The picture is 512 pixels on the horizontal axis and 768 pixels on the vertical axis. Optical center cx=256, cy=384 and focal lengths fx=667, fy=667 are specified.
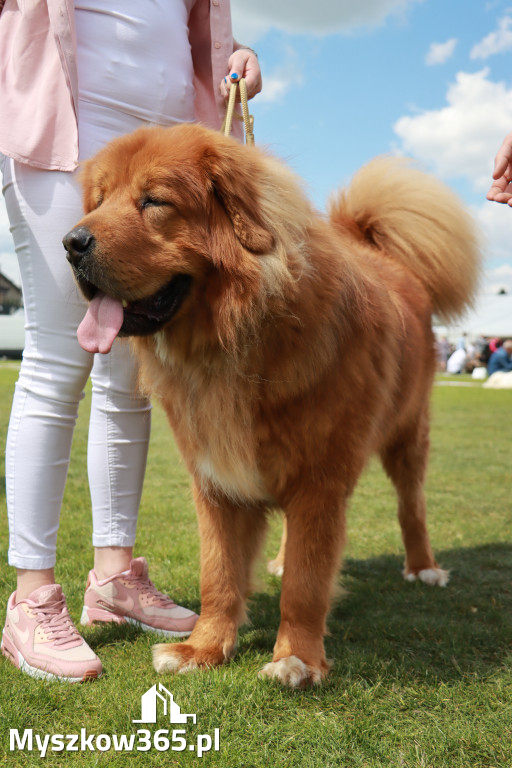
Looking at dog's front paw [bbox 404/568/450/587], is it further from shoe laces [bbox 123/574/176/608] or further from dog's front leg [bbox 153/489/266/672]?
shoe laces [bbox 123/574/176/608]

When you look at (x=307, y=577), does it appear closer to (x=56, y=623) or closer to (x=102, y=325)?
(x=56, y=623)

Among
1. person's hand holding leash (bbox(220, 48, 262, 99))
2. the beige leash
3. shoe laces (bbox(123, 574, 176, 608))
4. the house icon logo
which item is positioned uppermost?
person's hand holding leash (bbox(220, 48, 262, 99))

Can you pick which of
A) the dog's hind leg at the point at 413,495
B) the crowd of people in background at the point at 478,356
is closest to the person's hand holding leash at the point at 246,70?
the dog's hind leg at the point at 413,495

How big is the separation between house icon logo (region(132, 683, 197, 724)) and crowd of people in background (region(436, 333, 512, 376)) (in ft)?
70.0

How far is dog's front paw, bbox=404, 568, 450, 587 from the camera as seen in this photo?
10.8ft

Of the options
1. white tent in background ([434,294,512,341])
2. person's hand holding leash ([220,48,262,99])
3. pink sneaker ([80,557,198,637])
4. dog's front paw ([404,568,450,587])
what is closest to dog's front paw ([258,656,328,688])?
pink sneaker ([80,557,198,637])

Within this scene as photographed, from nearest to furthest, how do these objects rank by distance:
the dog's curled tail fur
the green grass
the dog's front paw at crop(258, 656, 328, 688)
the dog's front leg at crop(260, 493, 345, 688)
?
the green grass, the dog's front paw at crop(258, 656, 328, 688), the dog's front leg at crop(260, 493, 345, 688), the dog's curled tail fur

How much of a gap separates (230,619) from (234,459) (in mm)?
637

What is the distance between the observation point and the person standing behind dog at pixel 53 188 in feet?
7.23

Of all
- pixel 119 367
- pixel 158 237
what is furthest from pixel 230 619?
pixel 158 237

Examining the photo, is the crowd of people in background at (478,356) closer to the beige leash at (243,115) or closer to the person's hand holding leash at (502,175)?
the person's hand holding leash at (502,175)

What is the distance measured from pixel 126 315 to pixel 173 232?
0.29 m

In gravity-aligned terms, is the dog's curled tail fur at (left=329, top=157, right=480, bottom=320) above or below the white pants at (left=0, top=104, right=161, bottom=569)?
above

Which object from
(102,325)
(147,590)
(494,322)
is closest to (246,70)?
(102,325)
